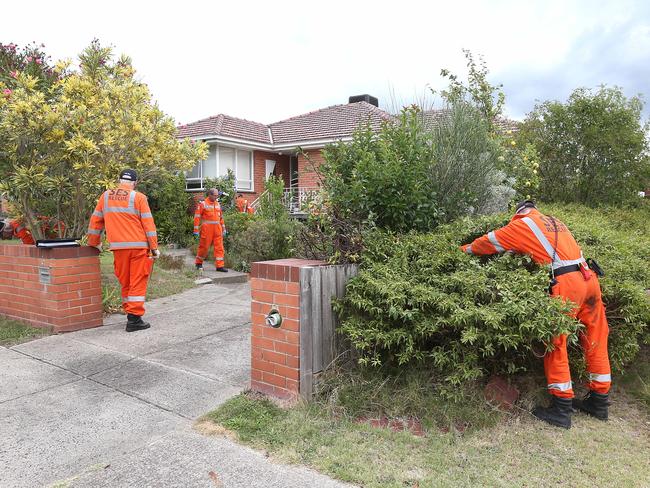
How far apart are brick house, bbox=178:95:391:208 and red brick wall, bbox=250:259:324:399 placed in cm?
1246

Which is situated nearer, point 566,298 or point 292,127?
point 566,298

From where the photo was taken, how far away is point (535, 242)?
11.5 ft

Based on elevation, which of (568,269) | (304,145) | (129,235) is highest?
(304,145)

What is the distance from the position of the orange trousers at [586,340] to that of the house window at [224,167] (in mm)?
14898

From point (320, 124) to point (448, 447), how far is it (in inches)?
681

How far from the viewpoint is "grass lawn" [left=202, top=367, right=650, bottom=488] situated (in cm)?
259

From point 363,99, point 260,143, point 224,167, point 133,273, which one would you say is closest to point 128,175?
point 133,273

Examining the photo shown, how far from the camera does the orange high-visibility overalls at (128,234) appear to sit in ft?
17.3

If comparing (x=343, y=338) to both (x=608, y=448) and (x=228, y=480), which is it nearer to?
(x=228, y=480)

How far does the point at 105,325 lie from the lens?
5.66 meters

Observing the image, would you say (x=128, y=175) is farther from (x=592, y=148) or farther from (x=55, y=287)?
(x=592, y=148)

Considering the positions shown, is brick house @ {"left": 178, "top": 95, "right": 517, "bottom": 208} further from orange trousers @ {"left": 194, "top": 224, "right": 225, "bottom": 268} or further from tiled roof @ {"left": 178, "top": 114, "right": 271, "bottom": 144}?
orange trousers @ {"left": 194, "top": 224, "right": 225, "bottom": 268}

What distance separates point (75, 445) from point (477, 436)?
2474 mm

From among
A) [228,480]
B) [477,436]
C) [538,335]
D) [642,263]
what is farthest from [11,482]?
[642,263]
